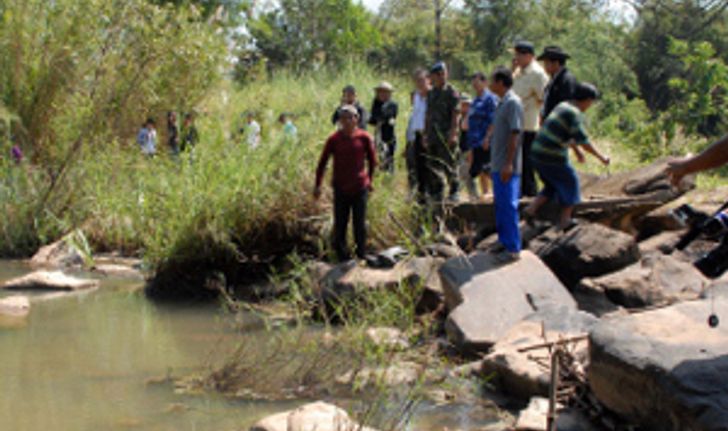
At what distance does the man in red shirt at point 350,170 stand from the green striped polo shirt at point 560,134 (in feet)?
5.13

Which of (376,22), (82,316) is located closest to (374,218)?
(82,316)

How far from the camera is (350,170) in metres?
8.62

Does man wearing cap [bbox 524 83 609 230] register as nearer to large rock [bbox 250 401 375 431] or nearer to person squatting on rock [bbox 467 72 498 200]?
person squatting on rock [bbox 467 72 498 200]

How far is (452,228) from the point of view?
956 cm

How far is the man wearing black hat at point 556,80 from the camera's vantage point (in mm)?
8802

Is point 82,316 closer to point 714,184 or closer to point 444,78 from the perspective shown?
point 444,78

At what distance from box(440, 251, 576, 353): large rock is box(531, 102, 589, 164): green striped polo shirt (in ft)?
3.25

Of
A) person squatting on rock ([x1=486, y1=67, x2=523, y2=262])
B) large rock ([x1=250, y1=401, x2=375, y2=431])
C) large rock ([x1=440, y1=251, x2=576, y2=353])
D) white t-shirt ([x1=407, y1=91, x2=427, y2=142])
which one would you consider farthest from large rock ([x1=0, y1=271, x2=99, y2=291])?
large rock ([x1=250, y1=401, x2=375, y2=431])

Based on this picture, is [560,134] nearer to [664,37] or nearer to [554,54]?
[554,54]

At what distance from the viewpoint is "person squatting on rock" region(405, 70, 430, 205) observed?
32.8ft

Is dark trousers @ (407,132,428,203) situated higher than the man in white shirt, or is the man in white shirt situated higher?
the man in white shirt

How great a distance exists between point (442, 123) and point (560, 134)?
1.70 metres

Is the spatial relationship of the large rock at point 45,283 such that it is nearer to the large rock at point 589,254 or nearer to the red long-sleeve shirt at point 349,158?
the red long-sleeve shirt at point 349,158

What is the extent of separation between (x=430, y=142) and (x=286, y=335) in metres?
3.57
